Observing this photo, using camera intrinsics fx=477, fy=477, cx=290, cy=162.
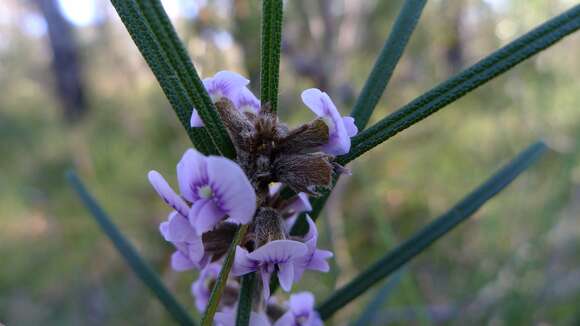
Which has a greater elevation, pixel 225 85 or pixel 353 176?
pixel 225 85

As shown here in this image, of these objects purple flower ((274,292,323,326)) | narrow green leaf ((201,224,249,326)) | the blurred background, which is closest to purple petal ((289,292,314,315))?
purple flower ((274,292,323,326))

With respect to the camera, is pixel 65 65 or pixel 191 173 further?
pixel 65 65

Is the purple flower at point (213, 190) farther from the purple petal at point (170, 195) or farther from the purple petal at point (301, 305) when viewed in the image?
the purple petal at point (301, 305)

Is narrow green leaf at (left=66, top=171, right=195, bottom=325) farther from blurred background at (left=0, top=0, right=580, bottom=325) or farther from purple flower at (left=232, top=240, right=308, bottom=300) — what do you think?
blurred background at (left=0, top=0, right=580, bottom=325)

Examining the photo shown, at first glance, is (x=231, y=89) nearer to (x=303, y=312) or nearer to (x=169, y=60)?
(x=169, y=60)

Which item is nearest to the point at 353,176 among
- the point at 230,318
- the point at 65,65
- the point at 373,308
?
→ the point at 373,308

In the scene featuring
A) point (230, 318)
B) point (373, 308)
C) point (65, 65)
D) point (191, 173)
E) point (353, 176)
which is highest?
point (65, 65)

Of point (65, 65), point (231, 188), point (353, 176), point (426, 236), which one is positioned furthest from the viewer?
point (65, 65)

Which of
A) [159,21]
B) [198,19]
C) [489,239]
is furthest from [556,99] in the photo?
[159,21]
